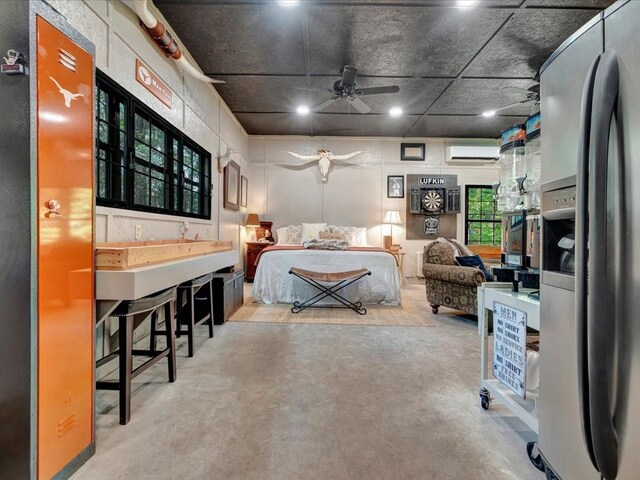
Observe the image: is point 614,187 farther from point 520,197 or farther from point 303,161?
point 303,161

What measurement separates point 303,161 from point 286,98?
6.68 ft

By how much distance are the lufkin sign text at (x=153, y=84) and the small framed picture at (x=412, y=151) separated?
16.2 ft

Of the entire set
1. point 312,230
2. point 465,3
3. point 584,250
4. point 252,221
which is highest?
point 465,3

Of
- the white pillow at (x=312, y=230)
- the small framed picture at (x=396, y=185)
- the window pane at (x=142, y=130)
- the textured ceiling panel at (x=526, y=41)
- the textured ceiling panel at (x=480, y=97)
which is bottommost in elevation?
the white pillow at (x=312, y=230)

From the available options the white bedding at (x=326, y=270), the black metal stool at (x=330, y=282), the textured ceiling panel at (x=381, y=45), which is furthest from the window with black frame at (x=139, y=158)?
the black metal stool at (x=330, y=282)

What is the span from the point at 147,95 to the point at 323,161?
415cm

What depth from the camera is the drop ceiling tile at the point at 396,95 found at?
4027 millimetres

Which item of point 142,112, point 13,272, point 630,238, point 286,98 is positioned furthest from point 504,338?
point 286,98

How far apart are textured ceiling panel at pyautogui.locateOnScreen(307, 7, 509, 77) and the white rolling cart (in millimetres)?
2622

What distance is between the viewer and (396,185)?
6.67m

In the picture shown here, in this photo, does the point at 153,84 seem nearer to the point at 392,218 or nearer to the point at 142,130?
the point at 142,130

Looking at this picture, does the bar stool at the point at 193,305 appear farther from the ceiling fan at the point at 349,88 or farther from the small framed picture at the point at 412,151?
the small framed picture at the point at 412,151

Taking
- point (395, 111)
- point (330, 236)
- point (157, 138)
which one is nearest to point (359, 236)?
point (330, 236)

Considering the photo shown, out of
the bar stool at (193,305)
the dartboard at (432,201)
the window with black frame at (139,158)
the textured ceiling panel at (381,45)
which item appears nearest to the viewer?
the window with black frame at (139,158)
